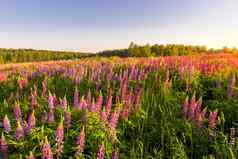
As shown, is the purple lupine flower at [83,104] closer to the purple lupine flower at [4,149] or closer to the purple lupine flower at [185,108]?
the purple lupine flower at [4,149]

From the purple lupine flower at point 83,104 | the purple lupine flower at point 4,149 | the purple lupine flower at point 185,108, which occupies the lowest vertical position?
the purple lupine flower at point 4,149

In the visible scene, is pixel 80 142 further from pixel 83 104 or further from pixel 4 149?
pixel 83 104

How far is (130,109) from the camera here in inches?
194

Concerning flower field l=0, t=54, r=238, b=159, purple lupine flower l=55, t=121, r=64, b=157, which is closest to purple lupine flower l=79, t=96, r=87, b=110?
flower field l=0, t=54, r=238, b=159

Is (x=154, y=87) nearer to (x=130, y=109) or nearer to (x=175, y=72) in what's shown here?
(x=175, y=72)

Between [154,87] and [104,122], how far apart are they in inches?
121

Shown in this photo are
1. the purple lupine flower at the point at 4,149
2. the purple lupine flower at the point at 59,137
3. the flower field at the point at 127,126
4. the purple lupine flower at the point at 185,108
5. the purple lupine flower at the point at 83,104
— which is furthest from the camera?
the purple lupine flower at the point at 185,108

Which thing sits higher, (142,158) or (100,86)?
(100,86)

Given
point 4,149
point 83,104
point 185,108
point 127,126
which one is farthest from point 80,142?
point 185,108

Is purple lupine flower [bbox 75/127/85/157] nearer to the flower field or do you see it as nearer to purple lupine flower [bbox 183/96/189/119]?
the flower field

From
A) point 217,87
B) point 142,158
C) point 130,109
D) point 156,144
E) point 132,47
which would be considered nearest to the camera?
point 142,158

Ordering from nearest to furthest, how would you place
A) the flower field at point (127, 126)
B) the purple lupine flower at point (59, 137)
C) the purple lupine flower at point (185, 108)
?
the purple lupine flower at point (59, 137) → the flower field at point (127, 126) → the purple lupine flower at point (185, 108)

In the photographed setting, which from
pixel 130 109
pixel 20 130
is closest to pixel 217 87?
pixel 130 109

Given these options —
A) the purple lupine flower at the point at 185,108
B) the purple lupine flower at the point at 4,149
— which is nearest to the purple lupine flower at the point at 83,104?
the purple lupine flower at the point at 4,149
